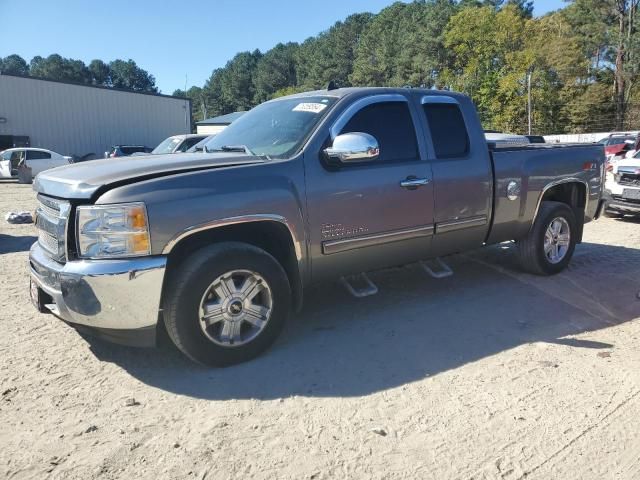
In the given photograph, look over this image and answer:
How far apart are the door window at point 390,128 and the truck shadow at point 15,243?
5.58 meters

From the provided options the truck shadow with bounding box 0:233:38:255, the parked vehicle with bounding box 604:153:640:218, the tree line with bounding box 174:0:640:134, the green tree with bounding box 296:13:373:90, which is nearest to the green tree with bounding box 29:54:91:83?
the green tree with bounding box 296:13:373:90

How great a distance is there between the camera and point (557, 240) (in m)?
5.80

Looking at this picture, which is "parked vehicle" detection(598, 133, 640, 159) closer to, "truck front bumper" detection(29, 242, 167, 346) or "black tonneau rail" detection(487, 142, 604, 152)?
"black tonneau rail" detection(487, 142, 604, 152)

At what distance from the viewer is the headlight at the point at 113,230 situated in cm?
309

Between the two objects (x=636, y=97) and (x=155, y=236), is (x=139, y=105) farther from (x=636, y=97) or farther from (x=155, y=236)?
(x=636, y=97)

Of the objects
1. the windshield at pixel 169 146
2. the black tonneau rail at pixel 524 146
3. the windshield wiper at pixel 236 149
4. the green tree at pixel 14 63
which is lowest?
the black tonneau rail at pixel 524 146

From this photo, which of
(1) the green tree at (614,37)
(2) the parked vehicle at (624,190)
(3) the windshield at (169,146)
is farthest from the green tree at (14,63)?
(2) the parked vehicle at (624,190)

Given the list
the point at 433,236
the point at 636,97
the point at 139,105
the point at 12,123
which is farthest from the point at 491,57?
the point at 433,236

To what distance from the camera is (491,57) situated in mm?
58812

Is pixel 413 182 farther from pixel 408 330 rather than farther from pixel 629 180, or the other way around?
pixel 629 180

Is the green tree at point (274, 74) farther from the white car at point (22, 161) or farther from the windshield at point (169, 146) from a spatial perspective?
the windshield at point (169, 146)

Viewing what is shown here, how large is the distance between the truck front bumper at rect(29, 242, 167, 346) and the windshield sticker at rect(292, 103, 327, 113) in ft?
5.86

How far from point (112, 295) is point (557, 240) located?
4744 mm

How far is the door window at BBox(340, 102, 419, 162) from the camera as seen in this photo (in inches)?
167
